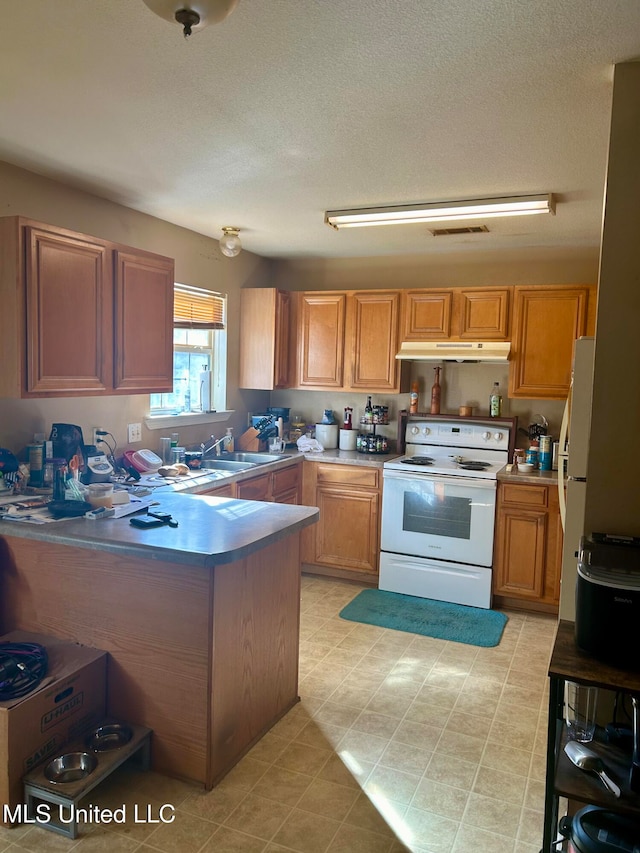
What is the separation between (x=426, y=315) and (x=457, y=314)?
220 millimetres

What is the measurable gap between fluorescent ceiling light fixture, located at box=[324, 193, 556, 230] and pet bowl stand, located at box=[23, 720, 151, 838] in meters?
2.82

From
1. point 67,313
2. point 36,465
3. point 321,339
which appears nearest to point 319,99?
point 67,313

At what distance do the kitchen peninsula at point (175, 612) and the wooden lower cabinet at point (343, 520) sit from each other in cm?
182

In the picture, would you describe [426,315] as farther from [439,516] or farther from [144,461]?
[144,461]

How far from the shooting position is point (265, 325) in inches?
189

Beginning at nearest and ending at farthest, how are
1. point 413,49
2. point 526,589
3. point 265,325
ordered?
point 413,49 < point 526,589 < point 265,325

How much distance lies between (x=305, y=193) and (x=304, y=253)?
1.70m

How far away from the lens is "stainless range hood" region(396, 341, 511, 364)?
419 cm

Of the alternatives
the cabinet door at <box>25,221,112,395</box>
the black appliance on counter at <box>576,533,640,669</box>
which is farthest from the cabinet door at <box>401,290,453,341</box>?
the black appliance on counter at <box>576,533,640,669</box>

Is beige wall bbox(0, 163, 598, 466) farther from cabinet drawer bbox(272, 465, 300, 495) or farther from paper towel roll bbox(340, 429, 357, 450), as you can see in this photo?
cabinet drawer bbox(272, 465, 300, 495)

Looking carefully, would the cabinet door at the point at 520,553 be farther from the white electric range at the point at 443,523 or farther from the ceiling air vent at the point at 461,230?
the ceiling air vent at the point at 461,230

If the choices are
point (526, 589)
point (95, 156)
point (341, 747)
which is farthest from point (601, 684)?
point (95, 156)

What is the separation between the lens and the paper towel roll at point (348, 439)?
4.94 m

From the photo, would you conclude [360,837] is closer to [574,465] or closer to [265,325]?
[574,465]
